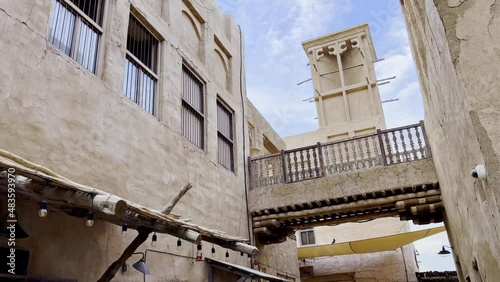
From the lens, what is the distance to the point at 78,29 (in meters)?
5.30

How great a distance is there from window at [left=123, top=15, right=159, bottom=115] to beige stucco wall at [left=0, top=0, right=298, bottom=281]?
0.56 feet

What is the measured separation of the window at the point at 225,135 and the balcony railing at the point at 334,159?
716 millimetres

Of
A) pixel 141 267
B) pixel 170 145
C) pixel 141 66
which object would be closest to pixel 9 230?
pixel 141 267

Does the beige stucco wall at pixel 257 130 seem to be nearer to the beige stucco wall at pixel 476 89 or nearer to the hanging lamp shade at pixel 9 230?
the beige stucco wall at pixel 476 89

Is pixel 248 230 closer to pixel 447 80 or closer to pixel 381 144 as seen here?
pixel 381 144

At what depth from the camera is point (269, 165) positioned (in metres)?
9.95

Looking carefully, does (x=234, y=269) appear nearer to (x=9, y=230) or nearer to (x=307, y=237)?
(x=9, y=230)

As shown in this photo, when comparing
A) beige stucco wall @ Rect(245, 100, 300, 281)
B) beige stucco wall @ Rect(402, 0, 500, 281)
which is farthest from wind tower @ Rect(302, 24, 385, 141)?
beige stucco wall @ Rect(402, 0, 500, 281)

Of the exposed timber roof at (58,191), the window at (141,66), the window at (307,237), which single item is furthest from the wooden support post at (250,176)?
the window at (307,237)

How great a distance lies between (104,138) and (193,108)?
3.01m

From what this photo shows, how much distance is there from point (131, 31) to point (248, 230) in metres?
4.75

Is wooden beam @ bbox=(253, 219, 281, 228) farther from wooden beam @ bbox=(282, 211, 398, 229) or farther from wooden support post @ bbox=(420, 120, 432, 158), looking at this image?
wooden support post @ bbox=(420, 120, 432, 158)

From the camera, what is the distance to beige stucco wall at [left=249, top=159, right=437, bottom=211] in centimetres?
796

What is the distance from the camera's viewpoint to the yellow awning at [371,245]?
1122cm
